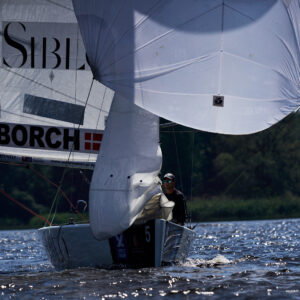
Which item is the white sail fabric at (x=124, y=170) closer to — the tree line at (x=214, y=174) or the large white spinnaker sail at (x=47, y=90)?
the large white spinnaker sail at (x=47, y=90)

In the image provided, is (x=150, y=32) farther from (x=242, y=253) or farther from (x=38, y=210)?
(x=38, y=210)

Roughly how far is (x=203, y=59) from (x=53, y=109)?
3.69m

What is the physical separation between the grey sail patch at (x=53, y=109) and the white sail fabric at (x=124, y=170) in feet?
7.13

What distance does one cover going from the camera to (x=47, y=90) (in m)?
16.5

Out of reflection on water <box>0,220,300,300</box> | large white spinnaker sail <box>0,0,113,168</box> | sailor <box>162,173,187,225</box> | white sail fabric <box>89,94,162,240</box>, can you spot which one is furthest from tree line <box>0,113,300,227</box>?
white sail fabric <box>89,94,162,240</box>

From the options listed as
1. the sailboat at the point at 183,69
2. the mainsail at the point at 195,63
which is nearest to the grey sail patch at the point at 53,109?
the sailboat at the point at 183,69

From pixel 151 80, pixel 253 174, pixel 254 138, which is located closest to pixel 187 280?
pixel 151 80

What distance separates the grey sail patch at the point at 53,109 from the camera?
53.5 ft

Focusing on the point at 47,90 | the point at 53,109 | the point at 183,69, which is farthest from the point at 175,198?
the point at 47,90

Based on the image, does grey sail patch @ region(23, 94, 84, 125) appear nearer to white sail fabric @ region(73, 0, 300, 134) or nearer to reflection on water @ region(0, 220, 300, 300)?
reflection on water @ region(0, 220, 300, 300)

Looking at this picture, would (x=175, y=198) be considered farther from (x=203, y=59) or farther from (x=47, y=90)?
(x=47, y=90)

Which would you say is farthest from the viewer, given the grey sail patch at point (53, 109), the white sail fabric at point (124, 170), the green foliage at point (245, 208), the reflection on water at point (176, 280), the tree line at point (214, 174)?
the green foliage at point (245, 208)

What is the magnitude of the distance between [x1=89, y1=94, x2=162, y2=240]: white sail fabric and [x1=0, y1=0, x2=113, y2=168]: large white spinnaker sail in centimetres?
211

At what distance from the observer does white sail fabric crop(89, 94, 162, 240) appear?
13.6 metres
